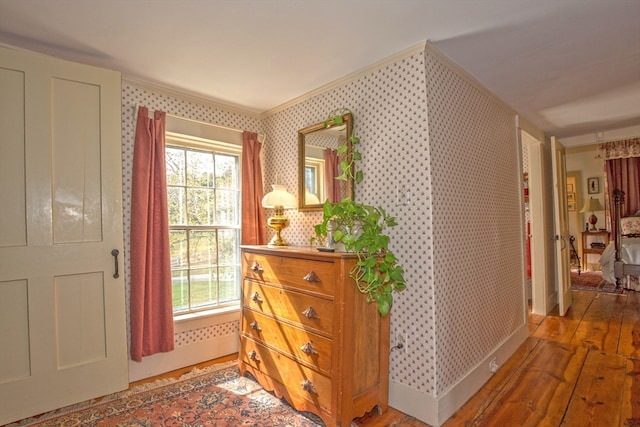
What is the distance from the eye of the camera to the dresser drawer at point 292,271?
195 centimetres

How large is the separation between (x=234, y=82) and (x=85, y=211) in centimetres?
A: 142

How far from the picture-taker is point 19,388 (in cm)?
195

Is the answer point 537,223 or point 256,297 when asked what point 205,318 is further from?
point 537,223

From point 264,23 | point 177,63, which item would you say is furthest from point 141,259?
point 264,23

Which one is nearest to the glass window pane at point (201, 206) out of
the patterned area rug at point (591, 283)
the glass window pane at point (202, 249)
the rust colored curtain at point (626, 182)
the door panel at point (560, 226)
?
the glass window pane at point (202, 249)

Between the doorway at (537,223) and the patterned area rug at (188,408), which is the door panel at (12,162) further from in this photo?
the doorway at (537,223)

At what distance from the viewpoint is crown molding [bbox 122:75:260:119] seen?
8.58 ft

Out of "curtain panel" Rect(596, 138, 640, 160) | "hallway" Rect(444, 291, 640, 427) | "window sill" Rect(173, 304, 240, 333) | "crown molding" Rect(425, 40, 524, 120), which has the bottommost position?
"hallway" Rect(444, 291, 640, 427)

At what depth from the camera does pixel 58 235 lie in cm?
209

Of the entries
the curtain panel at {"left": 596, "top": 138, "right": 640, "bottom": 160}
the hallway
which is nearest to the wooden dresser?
the hallway

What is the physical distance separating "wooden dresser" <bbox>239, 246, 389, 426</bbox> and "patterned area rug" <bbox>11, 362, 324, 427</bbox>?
104mm

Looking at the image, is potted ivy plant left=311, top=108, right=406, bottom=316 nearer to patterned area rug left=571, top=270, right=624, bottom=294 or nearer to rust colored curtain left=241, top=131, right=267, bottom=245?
rust colored curtain left=241, top=131, right=267, bottom=245

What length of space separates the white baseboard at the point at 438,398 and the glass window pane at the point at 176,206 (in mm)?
2123

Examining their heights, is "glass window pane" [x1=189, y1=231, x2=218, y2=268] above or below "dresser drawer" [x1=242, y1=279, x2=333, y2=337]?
above
